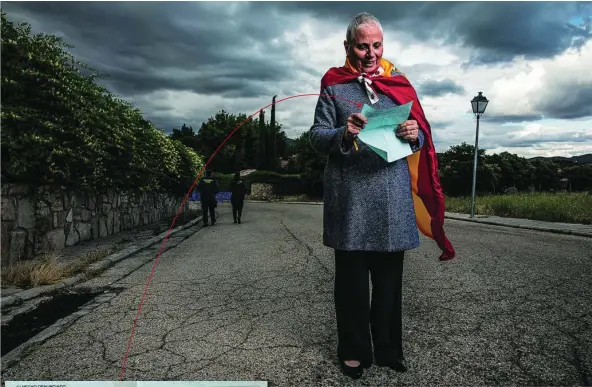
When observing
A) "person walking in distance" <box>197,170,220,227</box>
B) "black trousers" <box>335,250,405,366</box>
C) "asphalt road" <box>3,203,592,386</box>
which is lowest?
"asphalt road" <box>3,203,592,386</box>

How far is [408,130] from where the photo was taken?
1974mm

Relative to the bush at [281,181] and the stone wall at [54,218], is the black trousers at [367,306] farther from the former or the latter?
the bush at [281,181]

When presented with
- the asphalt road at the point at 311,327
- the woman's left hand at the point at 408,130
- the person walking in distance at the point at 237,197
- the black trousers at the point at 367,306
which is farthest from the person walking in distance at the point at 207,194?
the woman's left hand at the point at 408,130

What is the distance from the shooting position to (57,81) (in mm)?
5633

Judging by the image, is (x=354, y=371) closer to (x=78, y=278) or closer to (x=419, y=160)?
(x=419, y=160)

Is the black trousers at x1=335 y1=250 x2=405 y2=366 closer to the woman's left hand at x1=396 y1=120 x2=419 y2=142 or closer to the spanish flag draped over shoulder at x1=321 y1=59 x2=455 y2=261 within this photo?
the spanish flag draped over shoulder at x1=321 y1=59 x2=455 y2=261

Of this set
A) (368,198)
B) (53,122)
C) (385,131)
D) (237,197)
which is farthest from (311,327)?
(237,197)

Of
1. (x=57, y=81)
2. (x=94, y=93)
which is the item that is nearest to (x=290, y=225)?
(x=94, y=93)

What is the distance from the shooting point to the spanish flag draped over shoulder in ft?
7.17

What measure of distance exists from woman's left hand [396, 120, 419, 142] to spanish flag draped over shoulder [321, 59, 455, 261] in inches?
7.2

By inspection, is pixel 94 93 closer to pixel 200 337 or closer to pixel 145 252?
pixel 145 252

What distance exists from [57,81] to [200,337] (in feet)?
14.7

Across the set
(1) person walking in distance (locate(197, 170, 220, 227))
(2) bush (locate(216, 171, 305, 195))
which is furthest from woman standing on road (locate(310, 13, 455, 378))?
(2) bush (locate(216, 171, 305, 195))

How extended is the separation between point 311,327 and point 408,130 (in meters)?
1.61
